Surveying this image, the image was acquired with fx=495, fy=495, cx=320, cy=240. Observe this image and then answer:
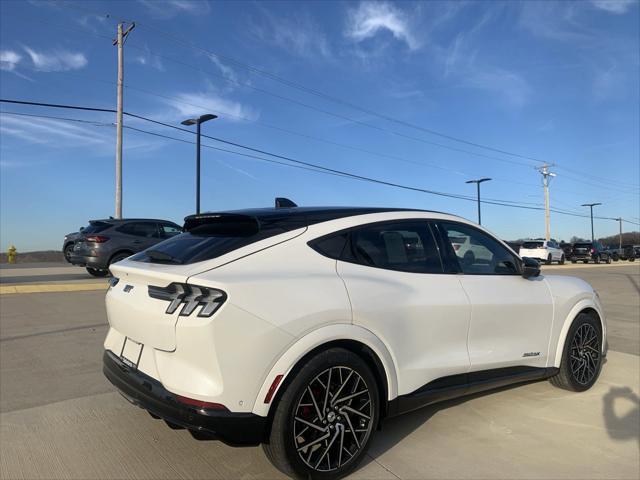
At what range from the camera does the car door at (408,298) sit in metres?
3.12

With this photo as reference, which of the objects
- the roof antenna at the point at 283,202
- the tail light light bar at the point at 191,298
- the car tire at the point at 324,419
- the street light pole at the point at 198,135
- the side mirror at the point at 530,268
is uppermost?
the street light pole at the point at 198,135

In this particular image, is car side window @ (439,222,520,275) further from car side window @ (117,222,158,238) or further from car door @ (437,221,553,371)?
car side window @ (117,222,158,238)

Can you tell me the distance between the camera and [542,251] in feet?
113

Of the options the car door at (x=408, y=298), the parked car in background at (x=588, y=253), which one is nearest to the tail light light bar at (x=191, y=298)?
the car door at (x=408, y=298)

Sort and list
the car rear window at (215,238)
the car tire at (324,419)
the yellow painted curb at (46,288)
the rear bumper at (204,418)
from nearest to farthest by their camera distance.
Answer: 1. the rear bumper at (204,418)
2. the car tire at (324,419)
3. the car rear window at (215,238)
4. the yellow painted curb at (46,288)

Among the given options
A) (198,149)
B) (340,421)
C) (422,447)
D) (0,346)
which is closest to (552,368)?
(422,447)

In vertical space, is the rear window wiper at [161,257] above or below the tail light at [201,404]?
above

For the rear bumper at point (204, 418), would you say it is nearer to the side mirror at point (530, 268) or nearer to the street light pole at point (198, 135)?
the side mirror at point (530, 268)

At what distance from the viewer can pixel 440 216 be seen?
3.96 meters

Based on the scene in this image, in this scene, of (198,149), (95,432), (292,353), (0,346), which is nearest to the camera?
(292,353)

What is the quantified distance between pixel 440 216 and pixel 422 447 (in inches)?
68.0

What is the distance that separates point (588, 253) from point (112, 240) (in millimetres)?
38534

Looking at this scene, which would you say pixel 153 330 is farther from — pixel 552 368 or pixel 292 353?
pixel 552 368

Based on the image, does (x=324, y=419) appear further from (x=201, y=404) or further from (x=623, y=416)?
(x=623, y=416)
